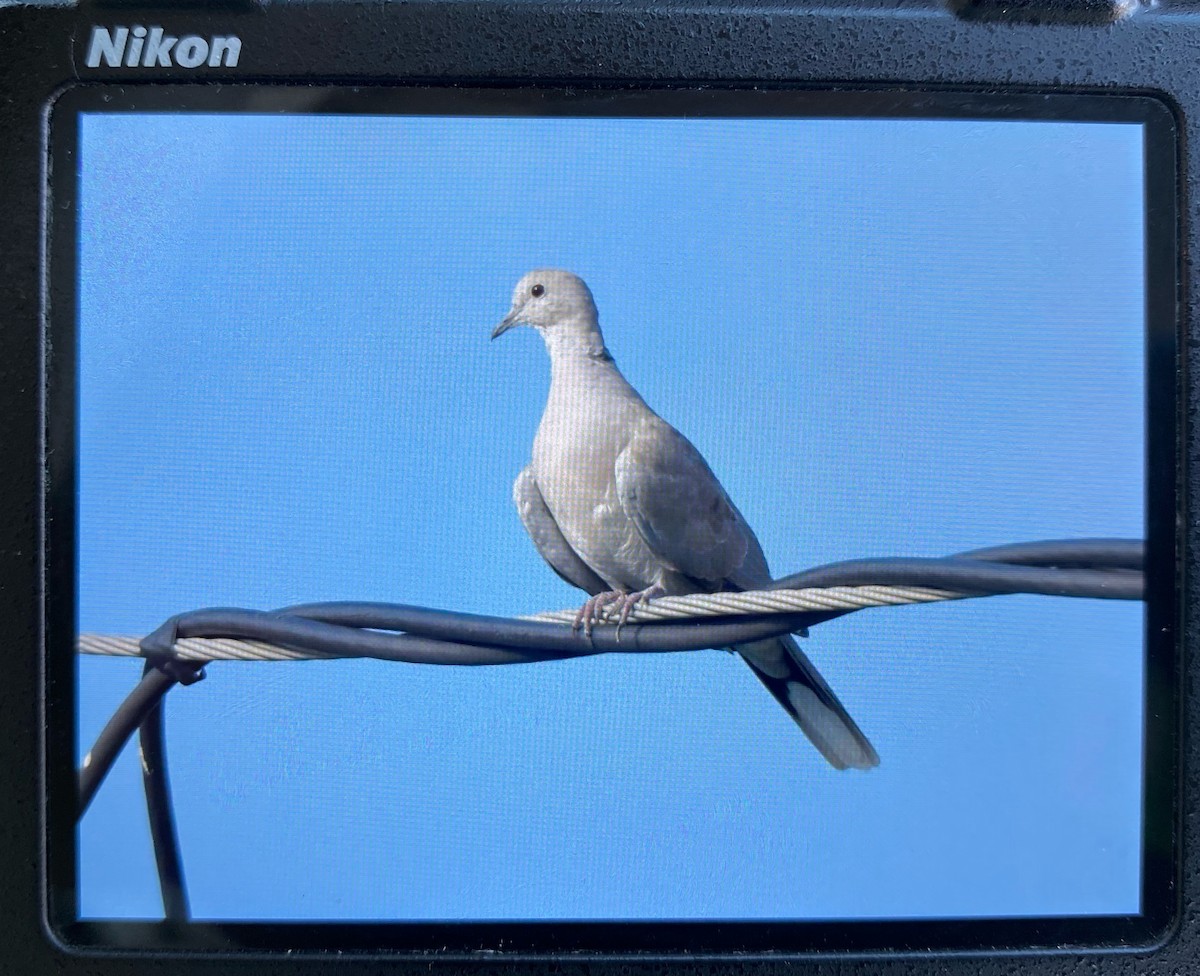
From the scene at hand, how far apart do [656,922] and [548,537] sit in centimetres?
44

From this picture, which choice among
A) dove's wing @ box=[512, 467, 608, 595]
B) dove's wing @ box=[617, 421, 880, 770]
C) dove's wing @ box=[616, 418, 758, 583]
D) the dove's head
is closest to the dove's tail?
dove's wing @ box=[617, 421, 880, 770]

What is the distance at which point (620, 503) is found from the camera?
45.0 inches

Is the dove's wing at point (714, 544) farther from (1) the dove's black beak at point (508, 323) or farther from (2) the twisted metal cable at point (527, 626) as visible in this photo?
(1) the dove's black beak at point (508, 323)

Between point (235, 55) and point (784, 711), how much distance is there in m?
0.94

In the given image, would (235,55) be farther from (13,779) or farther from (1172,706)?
(1172,706)

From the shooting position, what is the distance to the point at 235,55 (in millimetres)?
1080

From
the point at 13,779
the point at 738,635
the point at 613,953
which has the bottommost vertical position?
the point at 613,953

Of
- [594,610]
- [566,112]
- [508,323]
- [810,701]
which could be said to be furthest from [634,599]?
[566,112]

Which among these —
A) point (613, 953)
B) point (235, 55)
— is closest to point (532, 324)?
point (235, 55)

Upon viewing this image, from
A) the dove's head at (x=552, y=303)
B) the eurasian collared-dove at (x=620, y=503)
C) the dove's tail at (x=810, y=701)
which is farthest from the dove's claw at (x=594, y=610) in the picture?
the dove's head at (x=552, y=303)

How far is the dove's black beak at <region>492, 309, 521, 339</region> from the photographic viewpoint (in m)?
1.08

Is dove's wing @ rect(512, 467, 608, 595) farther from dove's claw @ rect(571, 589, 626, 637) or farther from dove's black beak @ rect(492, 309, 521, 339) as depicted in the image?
dove's black beak @ rect(492, 309, 521, 339)

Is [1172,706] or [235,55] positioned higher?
[235,55]

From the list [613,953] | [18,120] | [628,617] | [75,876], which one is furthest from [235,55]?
[613,953]
